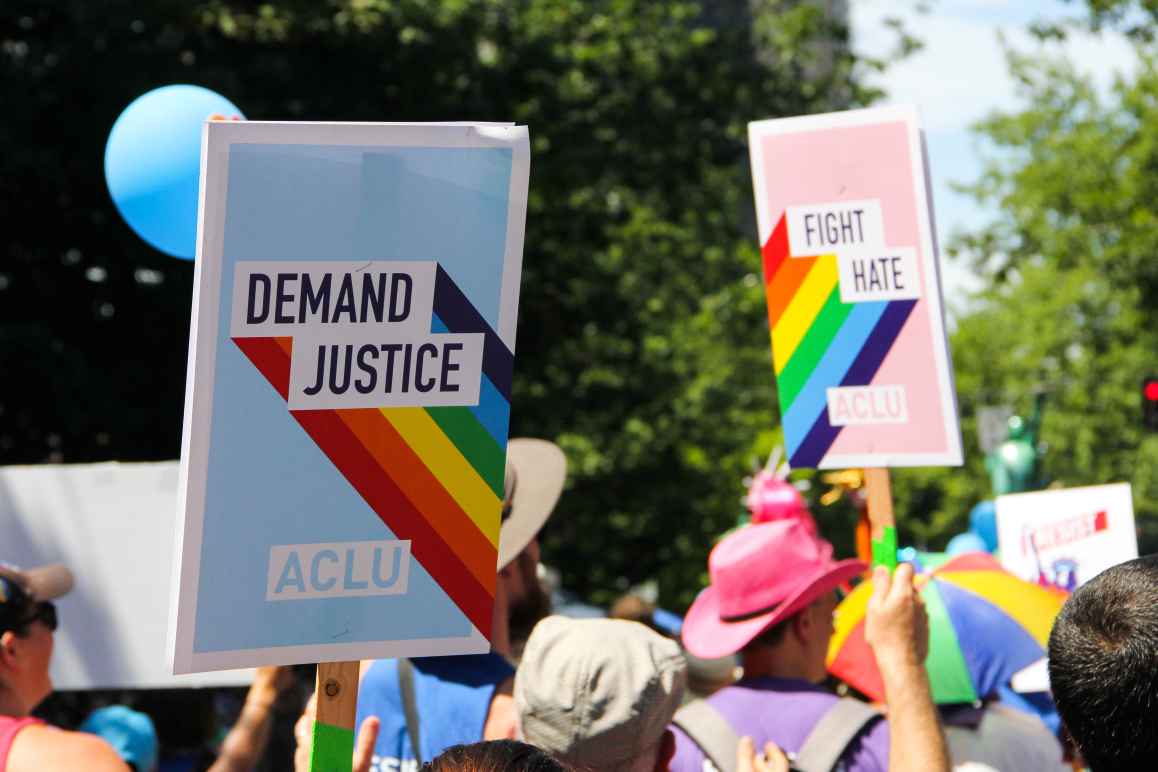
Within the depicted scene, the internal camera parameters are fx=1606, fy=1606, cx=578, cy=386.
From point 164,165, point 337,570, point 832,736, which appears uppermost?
point 164,165

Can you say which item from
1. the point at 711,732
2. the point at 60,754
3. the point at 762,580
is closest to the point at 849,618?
the point at 762,580

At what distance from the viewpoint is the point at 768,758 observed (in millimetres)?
2900

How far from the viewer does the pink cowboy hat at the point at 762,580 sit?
361 centimetres

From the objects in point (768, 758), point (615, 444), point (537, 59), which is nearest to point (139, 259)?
point (537, 59)

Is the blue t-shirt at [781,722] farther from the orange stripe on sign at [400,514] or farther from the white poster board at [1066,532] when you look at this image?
the white poster board at [1066,532]

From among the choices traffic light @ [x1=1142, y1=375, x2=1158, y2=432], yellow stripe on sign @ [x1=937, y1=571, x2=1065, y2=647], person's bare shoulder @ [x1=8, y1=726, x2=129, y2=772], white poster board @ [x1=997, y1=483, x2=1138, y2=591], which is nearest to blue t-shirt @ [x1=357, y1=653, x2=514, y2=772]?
person's bare shoulder @ [x1=8, y1=726, x2=129, y2=772]

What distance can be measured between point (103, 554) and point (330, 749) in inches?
134

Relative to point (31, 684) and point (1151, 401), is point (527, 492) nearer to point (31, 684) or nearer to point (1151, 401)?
point (31, 684)

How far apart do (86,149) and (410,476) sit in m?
10.3

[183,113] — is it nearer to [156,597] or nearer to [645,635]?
[156,597]

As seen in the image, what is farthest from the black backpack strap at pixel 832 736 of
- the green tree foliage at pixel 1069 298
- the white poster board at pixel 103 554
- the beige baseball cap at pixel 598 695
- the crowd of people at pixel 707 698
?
the green tree foliage at pixel 1069 298

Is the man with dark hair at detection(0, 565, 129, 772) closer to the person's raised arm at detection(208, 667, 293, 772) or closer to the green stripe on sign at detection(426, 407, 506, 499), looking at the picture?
the person's raised arm at detection(208, 667, 293, 772)

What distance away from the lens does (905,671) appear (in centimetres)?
299

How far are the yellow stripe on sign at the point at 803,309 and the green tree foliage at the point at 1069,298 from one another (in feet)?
56.4
